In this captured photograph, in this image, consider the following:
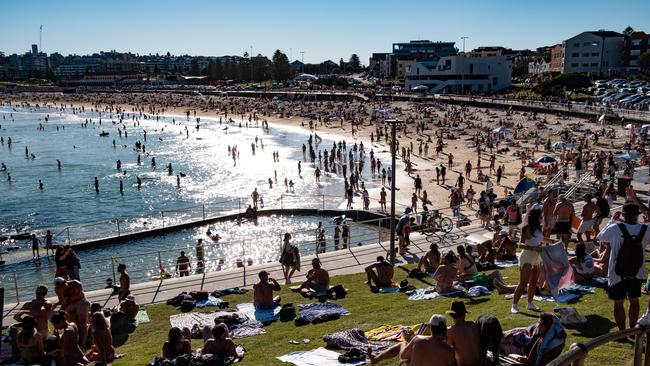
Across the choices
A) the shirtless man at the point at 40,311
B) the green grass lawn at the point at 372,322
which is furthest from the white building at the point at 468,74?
the shirtless man at the point at 40,311

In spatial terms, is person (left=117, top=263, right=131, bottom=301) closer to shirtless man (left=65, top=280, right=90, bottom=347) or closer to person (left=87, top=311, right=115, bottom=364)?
shirtless man (left=65, top=280, right=90, bottom=347)

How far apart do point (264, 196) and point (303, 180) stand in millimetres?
4460

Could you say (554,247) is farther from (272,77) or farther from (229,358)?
(272,77)

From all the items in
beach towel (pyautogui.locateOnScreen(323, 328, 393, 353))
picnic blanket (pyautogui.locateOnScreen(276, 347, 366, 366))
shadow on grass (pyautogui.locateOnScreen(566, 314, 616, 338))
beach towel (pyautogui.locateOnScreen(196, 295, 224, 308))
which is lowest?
beach towel (pyautogui.locateOnScreen(196, 295, 224, 308))

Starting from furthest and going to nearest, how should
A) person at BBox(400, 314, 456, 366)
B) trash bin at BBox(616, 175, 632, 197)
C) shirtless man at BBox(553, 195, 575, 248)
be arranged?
trash bin at BBox(616, 175, 632, 197)
shirtless man at BBox(553, 195, 575, 248)
person at BBox(400, 314, 456, 366)

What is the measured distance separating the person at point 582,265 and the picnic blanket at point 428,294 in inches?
74.0

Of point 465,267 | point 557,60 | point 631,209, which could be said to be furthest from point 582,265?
point 557,60

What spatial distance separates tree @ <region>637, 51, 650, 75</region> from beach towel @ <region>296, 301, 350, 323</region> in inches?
3740

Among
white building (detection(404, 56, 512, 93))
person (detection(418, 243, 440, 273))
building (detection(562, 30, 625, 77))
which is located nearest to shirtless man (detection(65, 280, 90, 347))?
person (detection(418, 243, 440, 273))

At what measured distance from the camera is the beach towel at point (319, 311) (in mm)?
9203

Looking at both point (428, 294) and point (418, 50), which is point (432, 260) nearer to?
point (428, 294)

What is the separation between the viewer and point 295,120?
71.8 meters

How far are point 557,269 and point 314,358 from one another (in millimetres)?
3675

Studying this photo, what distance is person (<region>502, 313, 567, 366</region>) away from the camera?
18.4ft
